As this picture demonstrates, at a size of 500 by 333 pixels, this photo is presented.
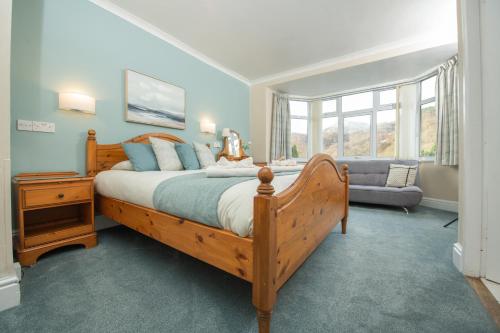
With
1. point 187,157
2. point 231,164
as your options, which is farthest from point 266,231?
point 187,157

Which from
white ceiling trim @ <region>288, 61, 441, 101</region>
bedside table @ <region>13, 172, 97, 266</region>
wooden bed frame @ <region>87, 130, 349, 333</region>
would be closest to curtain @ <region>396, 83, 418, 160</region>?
white ceiling trim @ <region>288, 61, 441, 101</region>

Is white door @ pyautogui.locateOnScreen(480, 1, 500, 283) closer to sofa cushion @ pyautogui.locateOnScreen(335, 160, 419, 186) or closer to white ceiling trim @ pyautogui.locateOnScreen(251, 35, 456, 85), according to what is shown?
white ceiling trim @ pyautogui.locateOnScreen(251, 35, 456, 85)

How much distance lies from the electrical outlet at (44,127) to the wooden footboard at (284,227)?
2.26 metres

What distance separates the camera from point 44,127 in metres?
1.83

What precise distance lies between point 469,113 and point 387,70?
8.87ft

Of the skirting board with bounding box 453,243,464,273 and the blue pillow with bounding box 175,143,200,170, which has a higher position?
the blue pillow with bounding box 175,143,200,170

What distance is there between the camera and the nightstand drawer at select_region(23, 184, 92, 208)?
1.45m

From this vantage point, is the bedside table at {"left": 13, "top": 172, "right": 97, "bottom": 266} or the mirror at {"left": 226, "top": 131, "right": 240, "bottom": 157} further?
the mirror at {"left": 226, "top": 131, "right": 240, "bottom": 157}

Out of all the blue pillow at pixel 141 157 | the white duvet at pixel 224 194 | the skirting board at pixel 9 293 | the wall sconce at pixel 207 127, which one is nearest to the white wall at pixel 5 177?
the skirting board at pixel 9 293

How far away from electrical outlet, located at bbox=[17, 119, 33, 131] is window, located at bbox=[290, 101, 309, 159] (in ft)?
14.8

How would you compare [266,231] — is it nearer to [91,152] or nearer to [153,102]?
[91,152]

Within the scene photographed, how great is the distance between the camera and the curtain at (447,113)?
2.86 m

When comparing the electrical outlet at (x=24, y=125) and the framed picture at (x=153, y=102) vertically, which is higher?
the framed picture at (x=153, y=102)

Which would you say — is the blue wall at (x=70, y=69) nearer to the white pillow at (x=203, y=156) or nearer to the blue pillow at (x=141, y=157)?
the blue pillow at (x=141, y=157)
